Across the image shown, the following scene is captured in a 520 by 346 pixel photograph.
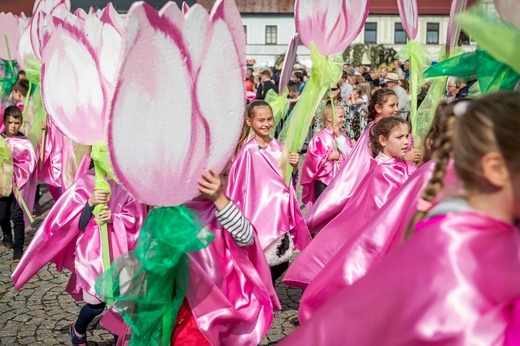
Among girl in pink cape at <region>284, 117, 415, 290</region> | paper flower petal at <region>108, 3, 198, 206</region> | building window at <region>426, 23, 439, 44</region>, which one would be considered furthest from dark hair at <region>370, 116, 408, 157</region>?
building window at <region>426, 23, 439, 44</region>

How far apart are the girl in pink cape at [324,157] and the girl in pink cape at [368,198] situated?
1.83 m

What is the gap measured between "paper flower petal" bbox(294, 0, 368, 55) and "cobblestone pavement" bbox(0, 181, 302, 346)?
190cm

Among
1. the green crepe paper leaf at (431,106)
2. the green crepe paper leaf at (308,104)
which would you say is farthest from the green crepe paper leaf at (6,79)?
the green crepe paper leaf at (431,106)

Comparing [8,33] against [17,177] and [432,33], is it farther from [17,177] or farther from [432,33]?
[432,33]

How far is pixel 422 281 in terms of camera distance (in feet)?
5.79

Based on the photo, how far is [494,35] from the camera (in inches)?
81.5

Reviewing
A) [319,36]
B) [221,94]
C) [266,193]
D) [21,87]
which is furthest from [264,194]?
[21,87]

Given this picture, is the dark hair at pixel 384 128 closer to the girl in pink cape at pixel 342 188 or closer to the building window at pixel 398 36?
the girl in pink cape at pixel 342 188

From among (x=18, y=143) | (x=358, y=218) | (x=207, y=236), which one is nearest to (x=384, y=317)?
(x=207, y=236)

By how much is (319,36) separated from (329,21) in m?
0.15

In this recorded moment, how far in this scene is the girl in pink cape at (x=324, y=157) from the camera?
21.8ft

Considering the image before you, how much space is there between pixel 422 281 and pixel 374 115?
14.3 ft

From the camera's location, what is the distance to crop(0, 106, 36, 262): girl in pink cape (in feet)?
22.5

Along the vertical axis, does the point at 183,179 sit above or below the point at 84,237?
above
